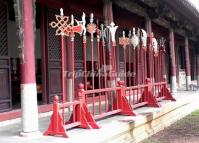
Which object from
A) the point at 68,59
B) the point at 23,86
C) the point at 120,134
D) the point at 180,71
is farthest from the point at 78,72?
the point at 180,71

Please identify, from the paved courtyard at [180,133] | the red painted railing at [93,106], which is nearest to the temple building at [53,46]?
the red painted railing at [93,106]

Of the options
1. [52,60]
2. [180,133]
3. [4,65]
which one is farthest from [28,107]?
[180,133]

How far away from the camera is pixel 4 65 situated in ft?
25.8

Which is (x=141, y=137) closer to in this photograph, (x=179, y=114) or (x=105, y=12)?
(x=105, y=12)

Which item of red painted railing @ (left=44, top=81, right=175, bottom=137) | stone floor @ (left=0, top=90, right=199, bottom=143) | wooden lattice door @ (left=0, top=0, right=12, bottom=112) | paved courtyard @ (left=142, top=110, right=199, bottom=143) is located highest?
wooden lattice door @ (left=0, top=0, right=12, bottom=112)

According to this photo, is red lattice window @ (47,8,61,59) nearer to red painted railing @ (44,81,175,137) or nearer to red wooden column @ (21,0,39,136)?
red painted railing @ (44,81,175,137)

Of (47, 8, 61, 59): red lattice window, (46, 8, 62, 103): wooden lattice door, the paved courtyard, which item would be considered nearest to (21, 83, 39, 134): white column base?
the paved courtyard

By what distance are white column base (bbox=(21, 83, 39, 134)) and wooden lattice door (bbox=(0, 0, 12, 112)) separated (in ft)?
6.44

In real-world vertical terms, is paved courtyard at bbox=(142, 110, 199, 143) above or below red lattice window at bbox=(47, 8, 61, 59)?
below

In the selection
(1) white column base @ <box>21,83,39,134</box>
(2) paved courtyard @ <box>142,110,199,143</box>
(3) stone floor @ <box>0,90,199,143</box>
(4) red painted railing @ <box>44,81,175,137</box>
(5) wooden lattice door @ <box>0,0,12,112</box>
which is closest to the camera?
(3) stone floor @ <box>0,90,199,143</box>

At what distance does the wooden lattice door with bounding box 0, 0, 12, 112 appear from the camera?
7.82 meters

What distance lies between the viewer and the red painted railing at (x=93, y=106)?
6059mm

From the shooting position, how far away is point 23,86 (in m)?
5.90

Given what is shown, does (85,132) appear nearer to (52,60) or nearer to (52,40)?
(52,60)
